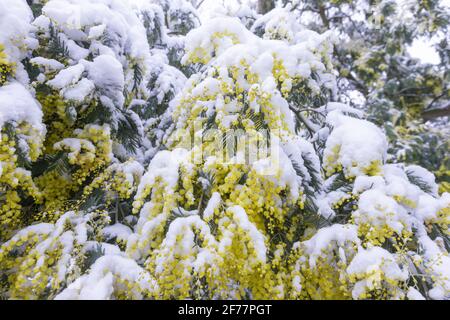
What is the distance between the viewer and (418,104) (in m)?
6.99

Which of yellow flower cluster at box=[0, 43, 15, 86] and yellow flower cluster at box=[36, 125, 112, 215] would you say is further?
yellow flower cluster at box=[36, 125, 112, 215]

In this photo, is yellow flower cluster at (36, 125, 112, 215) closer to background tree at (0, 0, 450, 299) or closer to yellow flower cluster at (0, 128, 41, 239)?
background tree at (0, 0, 450, 299)

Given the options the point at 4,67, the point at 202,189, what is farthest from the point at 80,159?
the point at 202,189

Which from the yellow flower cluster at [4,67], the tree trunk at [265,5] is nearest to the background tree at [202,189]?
the yellow flower cluster at [4,67]

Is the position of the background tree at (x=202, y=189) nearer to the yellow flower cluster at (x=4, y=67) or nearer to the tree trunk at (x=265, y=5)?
the yellow flower cluster at (x=4, y=67)

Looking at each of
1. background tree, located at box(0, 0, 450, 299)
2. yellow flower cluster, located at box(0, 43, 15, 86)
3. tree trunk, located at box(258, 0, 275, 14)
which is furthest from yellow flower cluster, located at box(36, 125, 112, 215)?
tree trunk, located at box(258, 0, 275, 14)

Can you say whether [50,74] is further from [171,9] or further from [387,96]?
[387,96]

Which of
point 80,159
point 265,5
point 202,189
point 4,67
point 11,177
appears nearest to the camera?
point 11,177

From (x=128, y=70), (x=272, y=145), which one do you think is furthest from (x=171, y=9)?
(x=272, y=145)

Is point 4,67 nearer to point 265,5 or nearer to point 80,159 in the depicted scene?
point 80,159

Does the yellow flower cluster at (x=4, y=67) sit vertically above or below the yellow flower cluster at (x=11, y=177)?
above

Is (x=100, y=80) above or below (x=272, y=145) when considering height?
above

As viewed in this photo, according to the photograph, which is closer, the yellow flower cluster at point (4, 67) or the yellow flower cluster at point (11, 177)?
the yellow flower cluster at point (11, 177)

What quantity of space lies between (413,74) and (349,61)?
1280 mm
